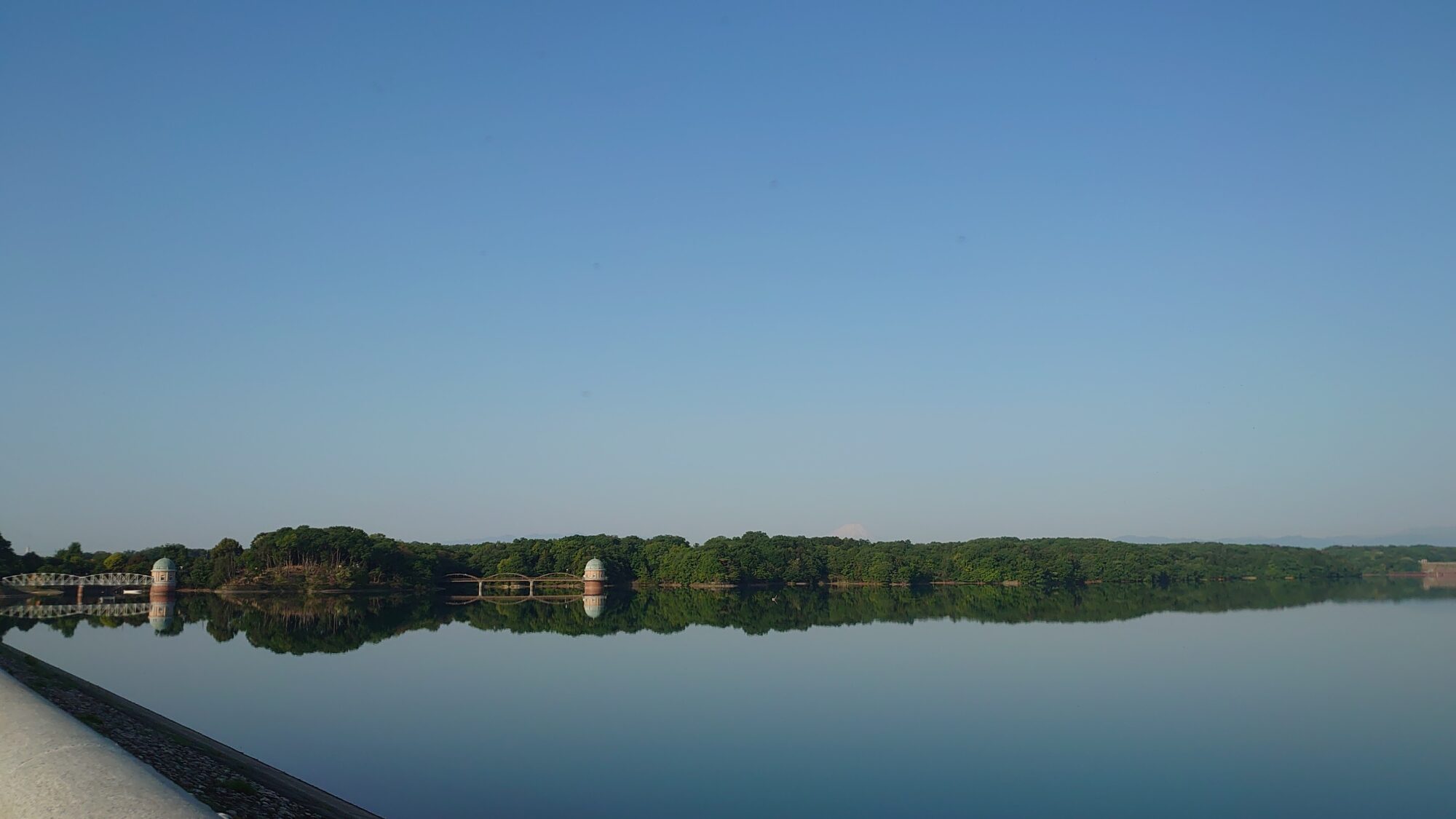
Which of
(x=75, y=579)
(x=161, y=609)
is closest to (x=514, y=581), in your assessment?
(x=161, y=609)

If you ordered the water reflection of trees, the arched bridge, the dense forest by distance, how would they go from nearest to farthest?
the water reflection of trees → the arched bridge → the dense forest

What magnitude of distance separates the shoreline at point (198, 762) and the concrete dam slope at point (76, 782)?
1.77 metres

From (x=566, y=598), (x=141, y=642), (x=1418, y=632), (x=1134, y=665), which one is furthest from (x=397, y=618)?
(x=1418, y=632)

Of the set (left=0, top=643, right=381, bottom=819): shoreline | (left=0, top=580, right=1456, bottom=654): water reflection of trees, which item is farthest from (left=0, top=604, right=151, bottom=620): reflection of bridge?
(left=0, top=643, right=381, bottom=819): shoreline

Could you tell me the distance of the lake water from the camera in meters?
16.3

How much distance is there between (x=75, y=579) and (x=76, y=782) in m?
75.3

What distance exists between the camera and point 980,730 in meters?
21.4

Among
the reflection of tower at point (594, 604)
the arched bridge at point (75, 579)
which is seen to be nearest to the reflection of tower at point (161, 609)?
the arched bridge at point (75, 579)

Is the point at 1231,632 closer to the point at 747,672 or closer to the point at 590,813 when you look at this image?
the point at 747,672

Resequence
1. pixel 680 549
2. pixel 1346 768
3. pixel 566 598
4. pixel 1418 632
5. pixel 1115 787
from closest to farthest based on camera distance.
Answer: pixel 1115 787 → pixel 1346 768 → pixel 1418 632 → pixel 566 598 → pixel 680 549

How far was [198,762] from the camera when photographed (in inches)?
615

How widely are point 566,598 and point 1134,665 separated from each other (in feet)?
180

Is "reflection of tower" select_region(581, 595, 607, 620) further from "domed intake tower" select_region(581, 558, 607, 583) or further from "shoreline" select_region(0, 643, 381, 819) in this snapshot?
"shoreline" select_region(0, 643, 381, 819)

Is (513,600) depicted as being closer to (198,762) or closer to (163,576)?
(163,576)
